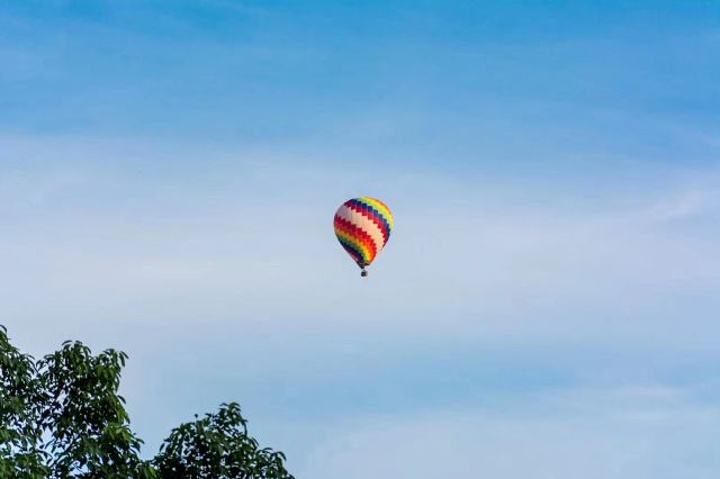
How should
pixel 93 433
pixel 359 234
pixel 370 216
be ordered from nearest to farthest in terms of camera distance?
pixel 93 433 → pixel 370 216 → pixel 359 234

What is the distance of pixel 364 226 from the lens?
6106 cm

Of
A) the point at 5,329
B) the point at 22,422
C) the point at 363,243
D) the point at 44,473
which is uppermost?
the point at 363,243

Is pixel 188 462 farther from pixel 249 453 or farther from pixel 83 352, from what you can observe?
pixel 83 352

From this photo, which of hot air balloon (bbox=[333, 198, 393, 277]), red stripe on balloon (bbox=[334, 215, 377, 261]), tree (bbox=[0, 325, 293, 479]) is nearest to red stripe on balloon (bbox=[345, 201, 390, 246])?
hot air balloon (bbox=[333, 198, 393, 277])

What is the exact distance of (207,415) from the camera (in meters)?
25.2

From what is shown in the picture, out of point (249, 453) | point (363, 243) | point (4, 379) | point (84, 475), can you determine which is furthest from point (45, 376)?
point (363, 243)

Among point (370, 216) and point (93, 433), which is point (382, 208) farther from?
point (93, 433)

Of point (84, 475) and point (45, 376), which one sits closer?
point (84, 475)

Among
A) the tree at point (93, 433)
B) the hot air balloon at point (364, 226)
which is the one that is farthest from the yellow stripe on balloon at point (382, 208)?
the tree at point (93, 433)

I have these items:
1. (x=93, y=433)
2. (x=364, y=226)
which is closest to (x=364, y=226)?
(x=364, y=226)

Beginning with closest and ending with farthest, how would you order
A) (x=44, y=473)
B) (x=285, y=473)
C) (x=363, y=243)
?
(x=44, y=473) → (x=285, y=473) → (x=363, y=243)

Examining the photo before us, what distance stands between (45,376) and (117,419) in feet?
5.68

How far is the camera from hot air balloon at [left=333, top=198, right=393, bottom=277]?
A: 6094 cm

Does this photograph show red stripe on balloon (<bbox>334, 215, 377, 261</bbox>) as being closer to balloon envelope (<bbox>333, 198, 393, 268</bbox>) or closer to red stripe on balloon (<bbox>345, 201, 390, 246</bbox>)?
balloon envelope (<bbox>333, 198, 393, 268</bbox>)
